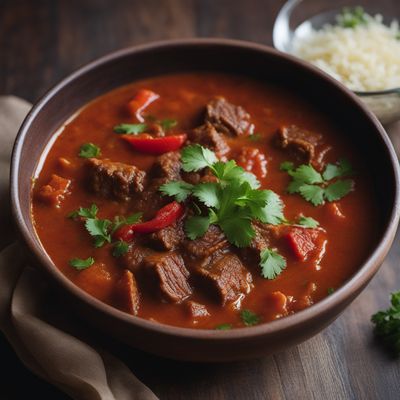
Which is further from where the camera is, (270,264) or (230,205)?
(230,205)

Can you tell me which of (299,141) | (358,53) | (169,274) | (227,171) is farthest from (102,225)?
(358,53)

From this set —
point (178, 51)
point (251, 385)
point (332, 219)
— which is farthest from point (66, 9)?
point (251, 385)

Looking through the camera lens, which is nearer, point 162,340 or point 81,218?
point 162,340

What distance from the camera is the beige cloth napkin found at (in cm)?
416

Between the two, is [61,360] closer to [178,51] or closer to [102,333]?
[102,333]

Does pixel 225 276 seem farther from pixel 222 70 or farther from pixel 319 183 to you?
pixel 222 70

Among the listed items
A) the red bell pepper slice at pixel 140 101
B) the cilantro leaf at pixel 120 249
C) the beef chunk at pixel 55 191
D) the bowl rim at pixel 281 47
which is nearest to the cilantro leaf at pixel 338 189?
the bowl rim at pixel 281 47

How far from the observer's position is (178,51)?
18.0ft

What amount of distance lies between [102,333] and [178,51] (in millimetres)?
2123

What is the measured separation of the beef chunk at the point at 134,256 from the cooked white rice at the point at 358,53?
7.71 feet

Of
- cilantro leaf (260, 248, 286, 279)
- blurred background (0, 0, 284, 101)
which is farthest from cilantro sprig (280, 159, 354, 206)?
blurred background (0, 0, 284, 101)

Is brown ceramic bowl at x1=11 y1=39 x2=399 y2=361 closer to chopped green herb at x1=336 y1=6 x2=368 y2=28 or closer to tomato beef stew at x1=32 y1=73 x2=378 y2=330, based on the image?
tomato beef stew at x1=32 y1=73 x2=378 y2=330

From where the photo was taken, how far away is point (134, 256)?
4.31 metres

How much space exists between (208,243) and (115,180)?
0.70 meters
